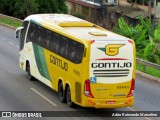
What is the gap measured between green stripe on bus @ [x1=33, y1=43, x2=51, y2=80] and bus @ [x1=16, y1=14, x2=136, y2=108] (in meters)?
0.60

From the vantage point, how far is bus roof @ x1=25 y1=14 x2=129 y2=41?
18688mm

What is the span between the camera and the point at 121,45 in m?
18.0

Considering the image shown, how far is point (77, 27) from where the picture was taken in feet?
68.7

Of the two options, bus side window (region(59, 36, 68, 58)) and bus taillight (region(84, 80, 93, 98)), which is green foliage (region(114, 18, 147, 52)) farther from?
bus taillight (region(84, 80, 93, 98))

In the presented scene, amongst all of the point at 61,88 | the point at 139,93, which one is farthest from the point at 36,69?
the point at 139,93

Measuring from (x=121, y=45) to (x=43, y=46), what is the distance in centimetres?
496

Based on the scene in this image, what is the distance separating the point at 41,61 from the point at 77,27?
2512 millimetres

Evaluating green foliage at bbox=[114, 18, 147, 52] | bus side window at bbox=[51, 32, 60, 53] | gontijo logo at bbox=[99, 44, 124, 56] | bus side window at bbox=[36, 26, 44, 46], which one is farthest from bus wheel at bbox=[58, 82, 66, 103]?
green foliage at bbox=[114, 18, 147, 52]

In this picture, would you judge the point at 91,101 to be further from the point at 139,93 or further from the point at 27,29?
the point at 27,29

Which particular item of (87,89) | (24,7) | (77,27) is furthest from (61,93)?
(24,7)

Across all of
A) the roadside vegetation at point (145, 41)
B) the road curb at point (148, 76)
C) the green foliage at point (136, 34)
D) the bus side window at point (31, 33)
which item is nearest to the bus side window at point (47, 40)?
the bus side window at point (31, 33)

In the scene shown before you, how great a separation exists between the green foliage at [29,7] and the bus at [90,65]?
34.3 meters

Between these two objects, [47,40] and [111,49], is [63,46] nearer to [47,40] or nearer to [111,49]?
[47,40]

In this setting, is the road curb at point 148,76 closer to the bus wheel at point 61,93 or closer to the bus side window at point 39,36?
the bus side window at point 39,36
